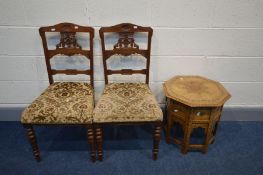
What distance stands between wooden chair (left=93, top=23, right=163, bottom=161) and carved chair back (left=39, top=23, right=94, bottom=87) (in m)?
0.12

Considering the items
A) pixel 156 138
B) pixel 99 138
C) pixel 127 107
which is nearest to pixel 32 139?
pixel 99 138

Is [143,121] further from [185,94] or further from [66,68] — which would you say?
[66,68]

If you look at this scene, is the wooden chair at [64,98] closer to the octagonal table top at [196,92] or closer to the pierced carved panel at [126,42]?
the pierced carved panel at [126,42]

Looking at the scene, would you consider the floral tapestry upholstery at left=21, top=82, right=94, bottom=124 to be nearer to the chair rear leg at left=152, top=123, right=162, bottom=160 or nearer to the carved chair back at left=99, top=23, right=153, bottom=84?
the carved chair back at left=99, top=23, right=153, bottom=84

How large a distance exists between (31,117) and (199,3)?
5.08 ft

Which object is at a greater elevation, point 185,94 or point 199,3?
point 199,3

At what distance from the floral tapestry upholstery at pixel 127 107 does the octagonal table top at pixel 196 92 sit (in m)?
0.18

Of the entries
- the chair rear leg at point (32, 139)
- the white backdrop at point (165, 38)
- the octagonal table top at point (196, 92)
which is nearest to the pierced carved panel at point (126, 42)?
the white backdrop at point (165, 38)

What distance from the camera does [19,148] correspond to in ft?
6.46

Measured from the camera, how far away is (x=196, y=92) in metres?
1.75

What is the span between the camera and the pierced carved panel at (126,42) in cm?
187

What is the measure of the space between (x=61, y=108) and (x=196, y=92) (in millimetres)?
1016

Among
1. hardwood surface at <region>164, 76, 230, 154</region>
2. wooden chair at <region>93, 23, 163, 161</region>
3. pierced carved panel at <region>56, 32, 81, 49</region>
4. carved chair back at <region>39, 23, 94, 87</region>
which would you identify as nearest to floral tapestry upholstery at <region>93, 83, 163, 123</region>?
wooden chair at <region>93, 23, 163, 161</region>

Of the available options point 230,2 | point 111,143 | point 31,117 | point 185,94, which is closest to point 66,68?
point 31,117
